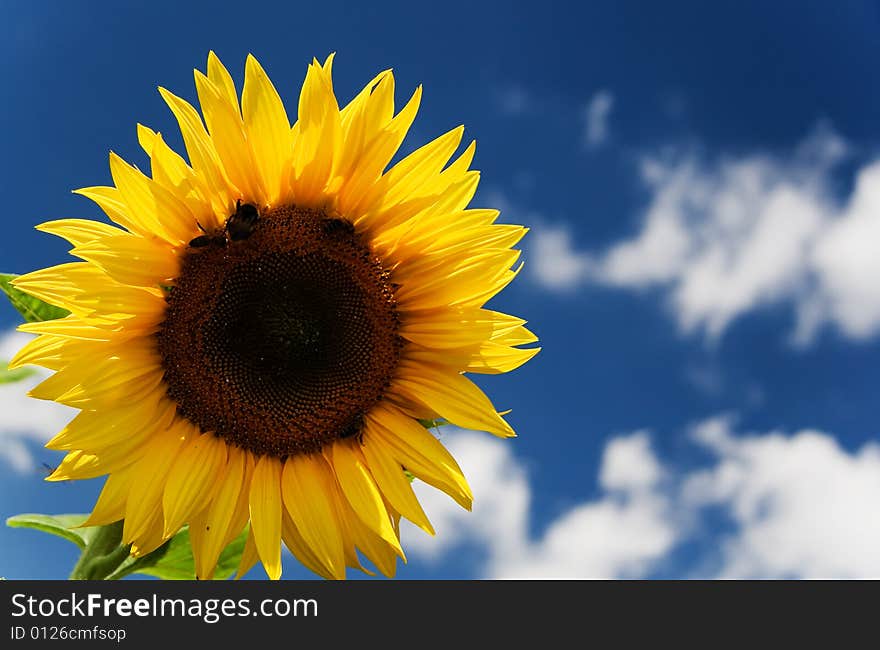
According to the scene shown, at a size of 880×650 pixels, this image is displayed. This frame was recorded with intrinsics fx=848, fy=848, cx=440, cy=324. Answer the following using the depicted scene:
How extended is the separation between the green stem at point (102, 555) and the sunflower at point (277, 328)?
0.16 metres

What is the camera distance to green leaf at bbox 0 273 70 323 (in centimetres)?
346

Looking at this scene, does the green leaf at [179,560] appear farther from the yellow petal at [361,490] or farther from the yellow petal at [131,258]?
the yellow petal at [131,258]

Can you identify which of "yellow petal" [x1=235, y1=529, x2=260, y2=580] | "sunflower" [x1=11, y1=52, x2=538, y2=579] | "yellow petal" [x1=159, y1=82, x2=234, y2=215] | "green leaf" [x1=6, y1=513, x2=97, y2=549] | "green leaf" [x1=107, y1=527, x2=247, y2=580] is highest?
"yellow petal" [x1=159, y1=82, x2=234, y2=215]

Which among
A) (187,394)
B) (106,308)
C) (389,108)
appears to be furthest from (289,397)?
(389,108)

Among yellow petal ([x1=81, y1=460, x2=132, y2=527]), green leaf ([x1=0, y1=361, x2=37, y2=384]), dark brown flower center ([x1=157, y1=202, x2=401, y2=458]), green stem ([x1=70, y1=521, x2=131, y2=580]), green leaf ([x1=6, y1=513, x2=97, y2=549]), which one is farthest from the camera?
green leaf ([x1=6, y1=513, x2=97, y2=549])

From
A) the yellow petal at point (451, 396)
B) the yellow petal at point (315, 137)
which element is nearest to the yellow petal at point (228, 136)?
the yellow petal at point (315, 137)

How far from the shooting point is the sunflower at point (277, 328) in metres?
3.20

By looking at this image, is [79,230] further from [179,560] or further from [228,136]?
[179,560]

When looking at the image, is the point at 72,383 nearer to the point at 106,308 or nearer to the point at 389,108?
the point at 106,308

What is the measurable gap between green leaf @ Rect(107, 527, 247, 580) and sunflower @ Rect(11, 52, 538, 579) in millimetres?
222

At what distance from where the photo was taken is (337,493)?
367 cm

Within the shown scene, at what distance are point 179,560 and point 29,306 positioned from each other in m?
1.28

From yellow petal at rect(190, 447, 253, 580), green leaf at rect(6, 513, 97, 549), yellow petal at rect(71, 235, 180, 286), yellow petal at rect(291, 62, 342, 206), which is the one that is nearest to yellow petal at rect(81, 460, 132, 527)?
yellow petal at rect(190, 447, 253, 580)

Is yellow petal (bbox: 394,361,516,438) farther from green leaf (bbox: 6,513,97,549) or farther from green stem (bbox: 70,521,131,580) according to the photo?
green leaf (bbox: 6,513,97,549)
